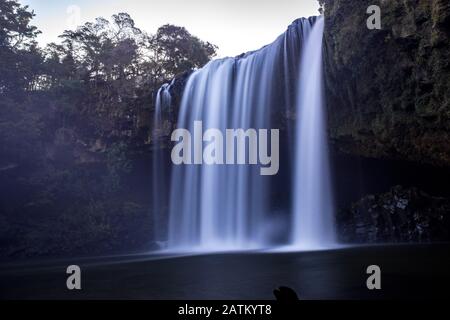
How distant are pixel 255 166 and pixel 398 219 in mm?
7159

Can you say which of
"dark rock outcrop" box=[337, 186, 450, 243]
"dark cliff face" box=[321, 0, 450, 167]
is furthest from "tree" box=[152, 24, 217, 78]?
"dark rock outcrop" box=[337, 186, 450, 243]

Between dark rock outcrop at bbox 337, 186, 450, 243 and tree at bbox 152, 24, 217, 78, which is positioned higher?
tree at bbox 152, 24, 217, 78

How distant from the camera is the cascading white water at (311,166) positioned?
18.0 metres

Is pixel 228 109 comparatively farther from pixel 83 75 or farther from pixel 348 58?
pixel 83 75

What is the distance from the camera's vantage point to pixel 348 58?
15.1 m

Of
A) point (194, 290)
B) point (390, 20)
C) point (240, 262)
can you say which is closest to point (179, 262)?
point (240, 262)

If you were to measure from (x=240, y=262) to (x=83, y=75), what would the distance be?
72.5 ft

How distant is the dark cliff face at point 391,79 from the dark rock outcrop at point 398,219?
3.23 metres

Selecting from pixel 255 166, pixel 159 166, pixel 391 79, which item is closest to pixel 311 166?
pixel 255 166

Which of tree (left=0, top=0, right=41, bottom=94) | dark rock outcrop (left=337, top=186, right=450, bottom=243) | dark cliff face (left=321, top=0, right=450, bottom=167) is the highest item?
tree (left=0, top=0, right=41, bottom=94)

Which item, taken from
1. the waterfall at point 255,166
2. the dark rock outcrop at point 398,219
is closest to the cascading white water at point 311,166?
the waterfall at point 255,166

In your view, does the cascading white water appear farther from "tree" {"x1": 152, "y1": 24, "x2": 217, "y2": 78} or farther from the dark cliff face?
"tree" {"x1": 152, "y1": 24, "x2": 217, "y2": 78}

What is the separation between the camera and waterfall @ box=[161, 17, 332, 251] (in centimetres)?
1853

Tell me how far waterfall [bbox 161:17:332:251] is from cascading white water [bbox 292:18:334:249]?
4 cm
